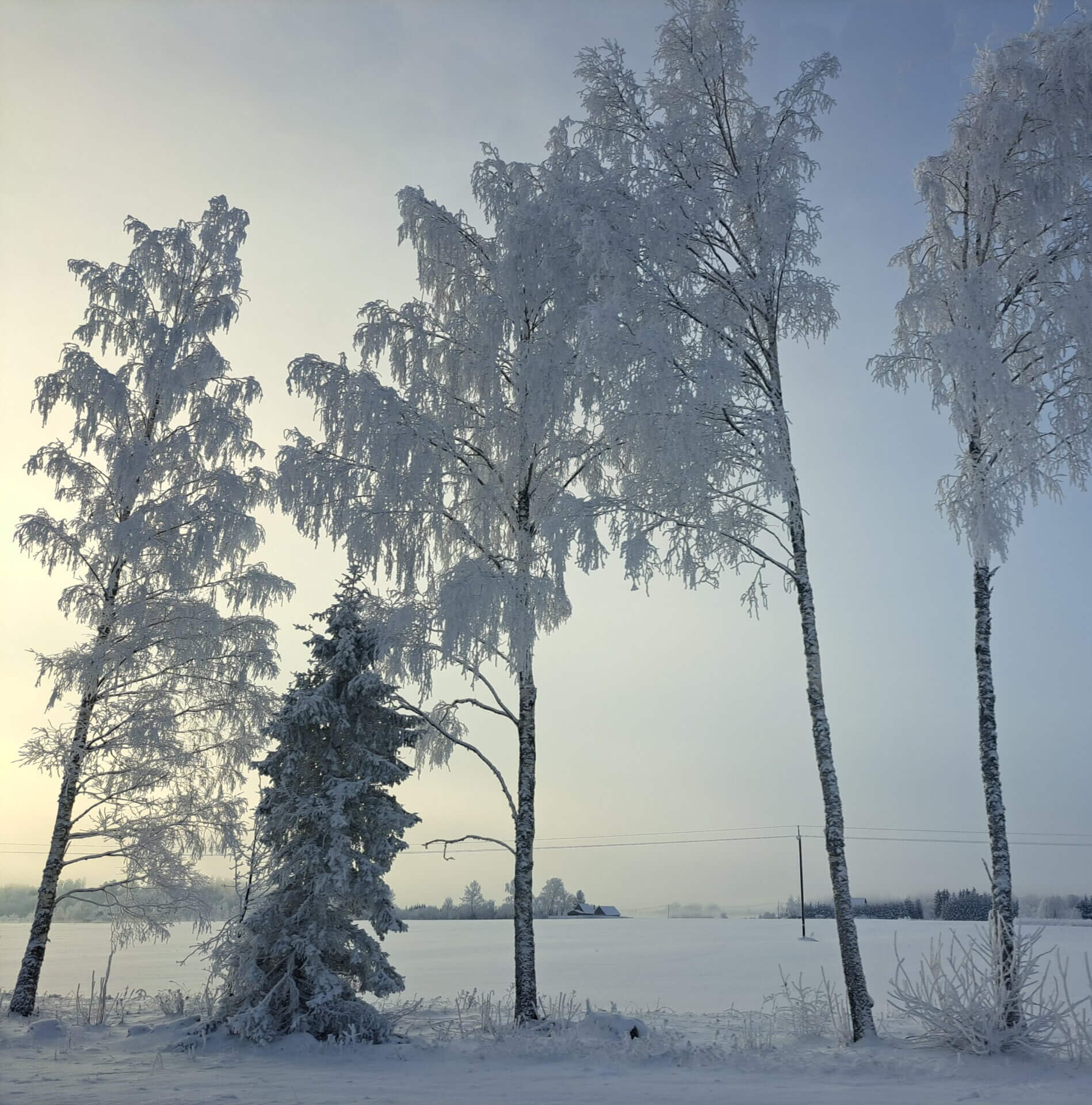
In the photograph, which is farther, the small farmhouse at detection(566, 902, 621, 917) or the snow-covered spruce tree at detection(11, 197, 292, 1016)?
the small farmhouse at detection(566, 902, 621, 917)

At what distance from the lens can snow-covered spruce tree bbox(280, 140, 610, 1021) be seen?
1052 cm

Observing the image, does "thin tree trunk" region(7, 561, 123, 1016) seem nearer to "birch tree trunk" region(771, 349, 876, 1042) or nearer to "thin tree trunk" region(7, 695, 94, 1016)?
"thin tree trunk" region(7, 695, 94, 1016)

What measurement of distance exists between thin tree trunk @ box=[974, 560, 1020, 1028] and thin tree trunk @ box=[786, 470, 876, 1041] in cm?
150

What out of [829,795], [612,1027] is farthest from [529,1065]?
[829,795]

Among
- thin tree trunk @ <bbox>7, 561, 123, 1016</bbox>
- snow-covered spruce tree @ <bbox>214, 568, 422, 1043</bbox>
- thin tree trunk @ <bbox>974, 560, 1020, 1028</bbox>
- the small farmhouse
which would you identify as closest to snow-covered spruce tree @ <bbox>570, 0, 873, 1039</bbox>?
thin tree trunk @ <bbox>974, 560, 1020, 1028</bbox>

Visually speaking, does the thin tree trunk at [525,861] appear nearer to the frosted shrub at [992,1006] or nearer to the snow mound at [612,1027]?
the snow mound at [612,1027]

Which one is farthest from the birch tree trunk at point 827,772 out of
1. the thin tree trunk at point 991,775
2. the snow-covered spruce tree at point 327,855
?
the snow-covered spruce tree at point 327,855

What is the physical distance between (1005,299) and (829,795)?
7.01 m

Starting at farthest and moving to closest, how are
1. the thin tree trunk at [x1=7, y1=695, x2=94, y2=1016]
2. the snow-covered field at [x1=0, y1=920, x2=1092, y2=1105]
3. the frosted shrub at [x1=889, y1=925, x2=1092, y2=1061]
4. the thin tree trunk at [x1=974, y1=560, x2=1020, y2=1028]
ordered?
the thin tree trunk at [x1=7, y1=695, x2=94, y2=1016] < the thin tree trunk at [x1=974, y1=560, x2=1020, y2=1028] < the frosted shrub at [x1=889, y1=925, x2=1092, y2=1061] < the snow-covered field at [x1=0, y1=920, x2=1092, y2=1105]

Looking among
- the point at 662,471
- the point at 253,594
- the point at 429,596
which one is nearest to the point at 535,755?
the point at 429,596

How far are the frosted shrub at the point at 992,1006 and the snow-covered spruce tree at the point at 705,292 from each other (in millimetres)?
942

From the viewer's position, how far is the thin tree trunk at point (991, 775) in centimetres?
915

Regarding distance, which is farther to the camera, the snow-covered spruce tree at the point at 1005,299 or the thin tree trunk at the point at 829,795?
the snow-covered spruce tree at the point at 1005,299

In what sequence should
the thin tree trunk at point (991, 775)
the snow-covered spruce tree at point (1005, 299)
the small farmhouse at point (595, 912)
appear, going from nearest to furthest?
the thin tree trunk at point (991, 775) < the snow-covered spruce tree at point (1005, 299) < the small farmhouse at point (595, 912)
